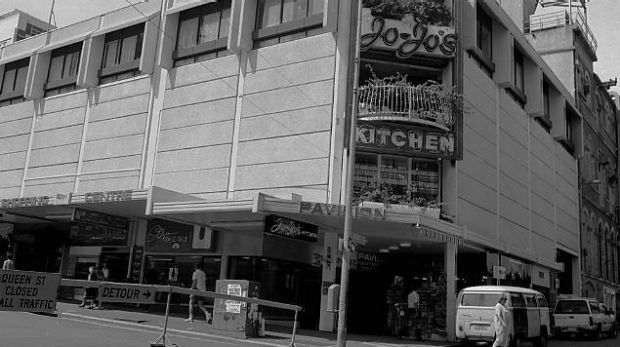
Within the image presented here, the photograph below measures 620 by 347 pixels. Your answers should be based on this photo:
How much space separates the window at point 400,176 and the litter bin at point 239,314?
5.66 m

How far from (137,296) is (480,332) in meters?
10.3

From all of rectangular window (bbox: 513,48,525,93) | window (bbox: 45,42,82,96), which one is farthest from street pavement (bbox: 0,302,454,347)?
rectangular window (bbox: 513,48,525,93)

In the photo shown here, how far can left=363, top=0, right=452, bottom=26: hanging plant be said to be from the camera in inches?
838

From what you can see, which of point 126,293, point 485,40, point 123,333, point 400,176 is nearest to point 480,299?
point 400,176

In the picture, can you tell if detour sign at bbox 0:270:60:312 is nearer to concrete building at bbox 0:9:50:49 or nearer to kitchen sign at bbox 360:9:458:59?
kitchen sign at bbox 360:9:458:59

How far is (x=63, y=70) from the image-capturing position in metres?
30.6

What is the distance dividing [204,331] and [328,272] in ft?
17.2

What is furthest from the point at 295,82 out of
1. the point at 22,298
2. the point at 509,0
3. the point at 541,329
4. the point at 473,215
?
the point at 509,0

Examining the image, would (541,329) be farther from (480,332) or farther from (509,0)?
(509,0)

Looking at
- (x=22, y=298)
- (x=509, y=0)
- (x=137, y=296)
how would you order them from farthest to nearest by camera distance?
(x=509, y=0)
(x=137, y=296)
(x=22, y=298)

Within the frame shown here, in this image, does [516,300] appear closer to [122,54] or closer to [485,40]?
[485,40]

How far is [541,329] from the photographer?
59.7ft

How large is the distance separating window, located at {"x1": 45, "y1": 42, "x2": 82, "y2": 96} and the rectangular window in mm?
21893

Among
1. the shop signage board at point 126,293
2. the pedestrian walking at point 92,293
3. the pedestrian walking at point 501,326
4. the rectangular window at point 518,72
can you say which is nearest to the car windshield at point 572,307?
the rectangular window at point 518,72
